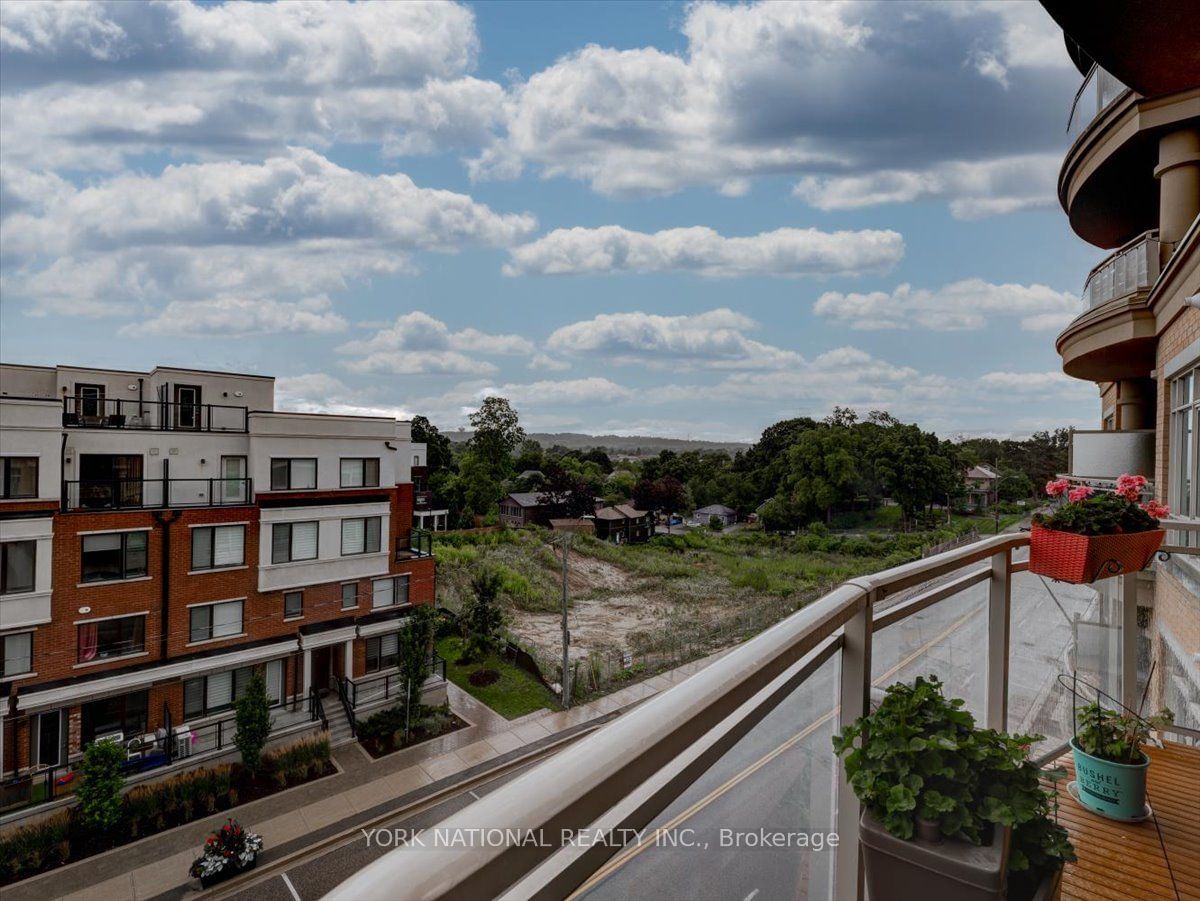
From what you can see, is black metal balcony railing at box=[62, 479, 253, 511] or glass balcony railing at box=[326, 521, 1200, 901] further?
black metal balcony railing at box=[62, 479, 253, 511]

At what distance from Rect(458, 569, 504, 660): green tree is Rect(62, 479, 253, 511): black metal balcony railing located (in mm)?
6953

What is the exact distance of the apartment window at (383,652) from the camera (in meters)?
14.4

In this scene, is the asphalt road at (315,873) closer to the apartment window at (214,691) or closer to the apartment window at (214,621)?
the apartment window at (214,691)

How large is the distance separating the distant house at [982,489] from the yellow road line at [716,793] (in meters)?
55.3

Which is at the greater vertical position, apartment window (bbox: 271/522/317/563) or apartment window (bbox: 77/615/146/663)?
apartment window (bbox: 271/522/317/563)

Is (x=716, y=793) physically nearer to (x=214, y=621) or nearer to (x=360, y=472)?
(x=214, y=621)

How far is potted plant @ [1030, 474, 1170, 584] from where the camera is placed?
9.73 ft

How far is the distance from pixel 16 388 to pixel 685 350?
3600 cm

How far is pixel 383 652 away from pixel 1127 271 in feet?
49.1

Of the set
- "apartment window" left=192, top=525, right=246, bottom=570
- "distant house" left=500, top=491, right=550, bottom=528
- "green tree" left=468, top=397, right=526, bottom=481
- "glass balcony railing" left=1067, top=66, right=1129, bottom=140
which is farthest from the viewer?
"distant house" left=500, top=491, right=550, bottom=528

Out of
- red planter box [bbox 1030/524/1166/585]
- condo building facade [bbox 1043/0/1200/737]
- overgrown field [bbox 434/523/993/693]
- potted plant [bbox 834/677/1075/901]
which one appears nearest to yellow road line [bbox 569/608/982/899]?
potted plant [bbox 834/677/1075/901]

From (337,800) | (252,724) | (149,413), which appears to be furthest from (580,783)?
(149,413)

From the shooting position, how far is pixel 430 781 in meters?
11.6

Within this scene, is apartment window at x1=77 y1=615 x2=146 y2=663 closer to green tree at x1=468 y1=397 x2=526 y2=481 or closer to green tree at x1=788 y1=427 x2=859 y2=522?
green tree at x1=468 y1=397 x2=526 y2=481
